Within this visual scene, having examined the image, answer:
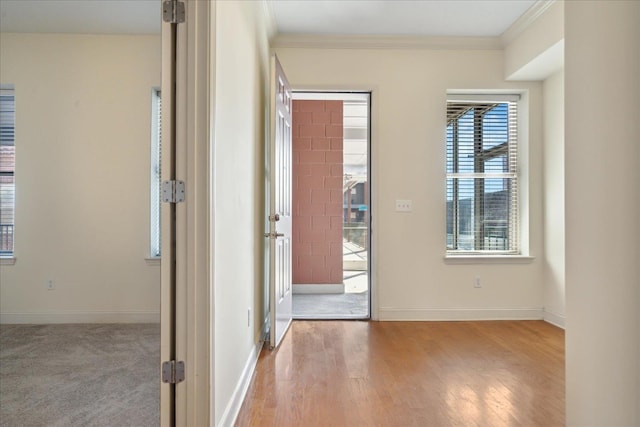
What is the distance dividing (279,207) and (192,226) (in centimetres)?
153

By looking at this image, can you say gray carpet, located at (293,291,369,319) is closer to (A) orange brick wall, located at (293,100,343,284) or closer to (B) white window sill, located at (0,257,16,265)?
(A) orange brick wall, located at (293,100,343,284)

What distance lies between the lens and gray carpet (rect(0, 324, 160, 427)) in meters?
1.91

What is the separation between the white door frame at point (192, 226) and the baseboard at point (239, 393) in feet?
0.83

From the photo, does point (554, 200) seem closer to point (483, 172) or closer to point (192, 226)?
point (483, 172)

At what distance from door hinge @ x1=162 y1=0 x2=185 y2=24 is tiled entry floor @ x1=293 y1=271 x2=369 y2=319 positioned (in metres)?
2.90

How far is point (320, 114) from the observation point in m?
5.12

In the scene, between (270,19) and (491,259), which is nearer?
(270,19)

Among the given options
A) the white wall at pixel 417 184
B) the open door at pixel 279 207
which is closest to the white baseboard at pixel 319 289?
the white wall at pixel 417 184

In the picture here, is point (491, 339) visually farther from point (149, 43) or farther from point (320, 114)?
point (149, 43)

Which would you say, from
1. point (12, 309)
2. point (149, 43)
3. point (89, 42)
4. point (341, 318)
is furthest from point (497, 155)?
point (12, 309)

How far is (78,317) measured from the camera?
3.65 meters

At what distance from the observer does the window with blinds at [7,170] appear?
3725 millimetres

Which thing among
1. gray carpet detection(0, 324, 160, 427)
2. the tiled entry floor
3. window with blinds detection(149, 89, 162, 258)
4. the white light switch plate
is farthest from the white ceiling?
gray carpet detection(0, 324, 160, 427)

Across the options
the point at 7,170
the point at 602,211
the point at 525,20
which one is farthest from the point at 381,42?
the point at 7,170
